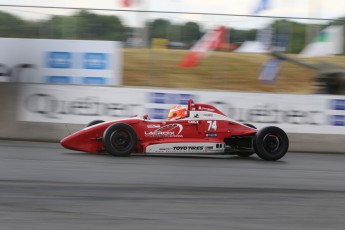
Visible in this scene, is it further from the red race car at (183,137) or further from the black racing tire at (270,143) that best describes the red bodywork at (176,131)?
the black racing tire at (270,143)

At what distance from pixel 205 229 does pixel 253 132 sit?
20.2ft

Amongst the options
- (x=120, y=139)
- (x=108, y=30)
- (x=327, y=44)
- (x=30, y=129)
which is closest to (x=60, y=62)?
(x=108, y=30)

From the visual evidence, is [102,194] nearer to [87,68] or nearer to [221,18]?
[87,68]

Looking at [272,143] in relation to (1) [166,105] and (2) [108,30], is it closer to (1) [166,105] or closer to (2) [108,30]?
(1) [166,105]

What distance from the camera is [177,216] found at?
5.95 metres

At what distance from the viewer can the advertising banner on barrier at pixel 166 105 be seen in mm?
13891

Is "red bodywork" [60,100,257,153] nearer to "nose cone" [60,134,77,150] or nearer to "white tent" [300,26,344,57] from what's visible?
"nose cone" [60,134,77,150]

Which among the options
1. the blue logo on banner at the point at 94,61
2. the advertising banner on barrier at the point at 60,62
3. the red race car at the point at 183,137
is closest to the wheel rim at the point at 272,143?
the red race car at the point at 183,137

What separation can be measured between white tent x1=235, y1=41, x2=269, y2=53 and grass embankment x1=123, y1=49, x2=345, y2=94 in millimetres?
129

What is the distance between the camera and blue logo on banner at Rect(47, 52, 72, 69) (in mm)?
14477

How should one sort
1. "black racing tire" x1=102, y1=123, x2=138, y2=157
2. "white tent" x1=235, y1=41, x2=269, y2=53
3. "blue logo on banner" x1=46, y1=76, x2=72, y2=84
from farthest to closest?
"white tent" x1=235, y1=41, x2=269, y2=53 → "blue logo on banner" x1=46, y1=76, x2=72, y2=84 → "black racing tire" x1=102, y1=123, x2=138, y2=157

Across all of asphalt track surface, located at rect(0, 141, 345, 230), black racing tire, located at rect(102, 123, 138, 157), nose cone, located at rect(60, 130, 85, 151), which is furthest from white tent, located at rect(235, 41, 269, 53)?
nose cone, located at rect(60, 130, 85, 151)

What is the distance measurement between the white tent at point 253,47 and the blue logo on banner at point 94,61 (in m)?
3.52

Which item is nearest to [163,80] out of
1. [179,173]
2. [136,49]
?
[136,49]
